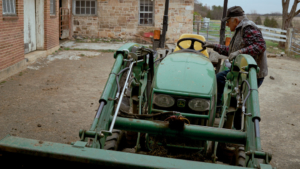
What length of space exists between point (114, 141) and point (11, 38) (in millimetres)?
6746

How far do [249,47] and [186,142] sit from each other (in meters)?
1.70

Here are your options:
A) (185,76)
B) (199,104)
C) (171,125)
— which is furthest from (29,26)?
(171,125)

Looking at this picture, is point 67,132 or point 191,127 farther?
point 67,132

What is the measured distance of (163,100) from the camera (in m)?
3.10

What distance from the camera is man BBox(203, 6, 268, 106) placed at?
13.6 ft

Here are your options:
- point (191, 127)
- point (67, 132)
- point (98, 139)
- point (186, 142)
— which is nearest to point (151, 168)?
point (98, 139)

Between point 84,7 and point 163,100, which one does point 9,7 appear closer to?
point 163,100

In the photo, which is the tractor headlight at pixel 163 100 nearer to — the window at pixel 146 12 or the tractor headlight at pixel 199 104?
the tractor headlight at pixel 199 104

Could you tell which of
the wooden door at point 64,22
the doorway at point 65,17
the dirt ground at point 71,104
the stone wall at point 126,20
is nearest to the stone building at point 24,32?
the dirt ground at point 71,104

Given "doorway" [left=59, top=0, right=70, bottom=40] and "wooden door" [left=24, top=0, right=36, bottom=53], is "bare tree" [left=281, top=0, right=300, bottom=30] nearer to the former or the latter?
"doorway" [left=59, top=0, right=70, bottom=40]

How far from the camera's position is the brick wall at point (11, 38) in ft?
26.8

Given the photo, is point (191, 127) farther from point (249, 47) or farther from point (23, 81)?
point (23, 81)

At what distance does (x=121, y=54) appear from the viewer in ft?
11.3

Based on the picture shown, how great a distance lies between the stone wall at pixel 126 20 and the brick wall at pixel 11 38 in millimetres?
8531
